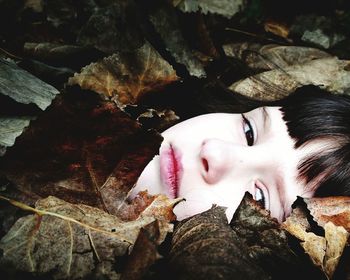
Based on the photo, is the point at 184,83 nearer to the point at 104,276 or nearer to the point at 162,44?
the point at 162,44

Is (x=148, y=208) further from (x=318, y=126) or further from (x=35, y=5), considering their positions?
(x=35, y=5)

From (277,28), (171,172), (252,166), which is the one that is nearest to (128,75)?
(171,172)

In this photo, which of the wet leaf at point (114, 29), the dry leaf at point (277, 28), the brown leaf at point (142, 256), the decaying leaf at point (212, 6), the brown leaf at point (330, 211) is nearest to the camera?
the brown leaf at point (142, 256)

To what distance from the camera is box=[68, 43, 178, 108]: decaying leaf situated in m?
1.71

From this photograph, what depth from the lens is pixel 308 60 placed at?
2645 millimetres

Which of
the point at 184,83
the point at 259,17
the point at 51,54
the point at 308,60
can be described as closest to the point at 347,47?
the point at 308,60

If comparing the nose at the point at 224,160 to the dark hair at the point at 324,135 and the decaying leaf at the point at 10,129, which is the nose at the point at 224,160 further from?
the decaying leaf at the point at 10,129

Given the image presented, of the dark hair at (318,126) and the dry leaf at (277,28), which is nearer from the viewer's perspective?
the dark hair at (318,126)

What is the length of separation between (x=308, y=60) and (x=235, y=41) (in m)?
0.55

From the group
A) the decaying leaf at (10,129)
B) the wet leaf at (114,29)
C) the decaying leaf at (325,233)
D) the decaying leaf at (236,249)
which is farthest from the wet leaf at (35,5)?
the decaying leaf at (325,233)

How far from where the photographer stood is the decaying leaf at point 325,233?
4.19 ft

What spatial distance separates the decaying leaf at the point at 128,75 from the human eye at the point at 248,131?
0.49 metres

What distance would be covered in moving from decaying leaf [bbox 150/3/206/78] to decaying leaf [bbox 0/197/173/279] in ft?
4.08

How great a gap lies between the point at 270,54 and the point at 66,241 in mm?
2135
